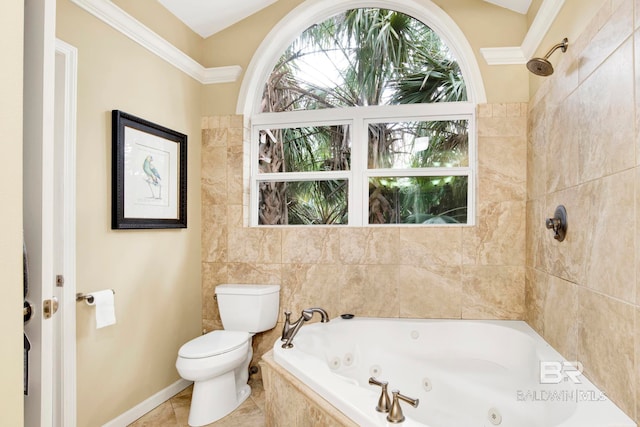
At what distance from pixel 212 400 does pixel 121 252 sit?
3.37 ft

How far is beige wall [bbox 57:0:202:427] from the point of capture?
206cm

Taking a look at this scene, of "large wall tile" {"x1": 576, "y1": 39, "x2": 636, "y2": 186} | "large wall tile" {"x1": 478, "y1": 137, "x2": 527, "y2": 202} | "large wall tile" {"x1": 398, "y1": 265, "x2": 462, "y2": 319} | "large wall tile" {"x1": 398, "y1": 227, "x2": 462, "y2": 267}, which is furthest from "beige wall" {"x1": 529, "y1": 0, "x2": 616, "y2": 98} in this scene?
"large wall tile" {"x1": 398, "y1": 265, "x2": 462, "y2": 319}

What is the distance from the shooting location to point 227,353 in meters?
→ 2.38

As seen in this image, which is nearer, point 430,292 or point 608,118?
point 608,118

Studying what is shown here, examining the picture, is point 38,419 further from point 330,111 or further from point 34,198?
point 330,111

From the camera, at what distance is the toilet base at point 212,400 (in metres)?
2.32

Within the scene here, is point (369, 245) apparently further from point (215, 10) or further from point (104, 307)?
point (215, 10)

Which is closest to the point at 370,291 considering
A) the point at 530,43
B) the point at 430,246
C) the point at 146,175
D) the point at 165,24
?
the point at 430,246

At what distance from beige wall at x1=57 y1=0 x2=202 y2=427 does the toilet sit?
11.7 inches

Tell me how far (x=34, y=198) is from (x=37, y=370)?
0.46 meters

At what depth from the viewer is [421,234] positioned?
274 cm

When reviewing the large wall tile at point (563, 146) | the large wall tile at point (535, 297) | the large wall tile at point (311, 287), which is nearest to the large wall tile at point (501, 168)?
the large wall tile at point (563, 146)

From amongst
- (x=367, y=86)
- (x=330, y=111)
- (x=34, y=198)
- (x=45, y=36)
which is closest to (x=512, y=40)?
(x=367, y=86)

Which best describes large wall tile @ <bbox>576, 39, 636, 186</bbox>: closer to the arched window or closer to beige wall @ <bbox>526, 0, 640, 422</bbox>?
beige wall @ <bbox>526, 0, 640, 422</bbox>
